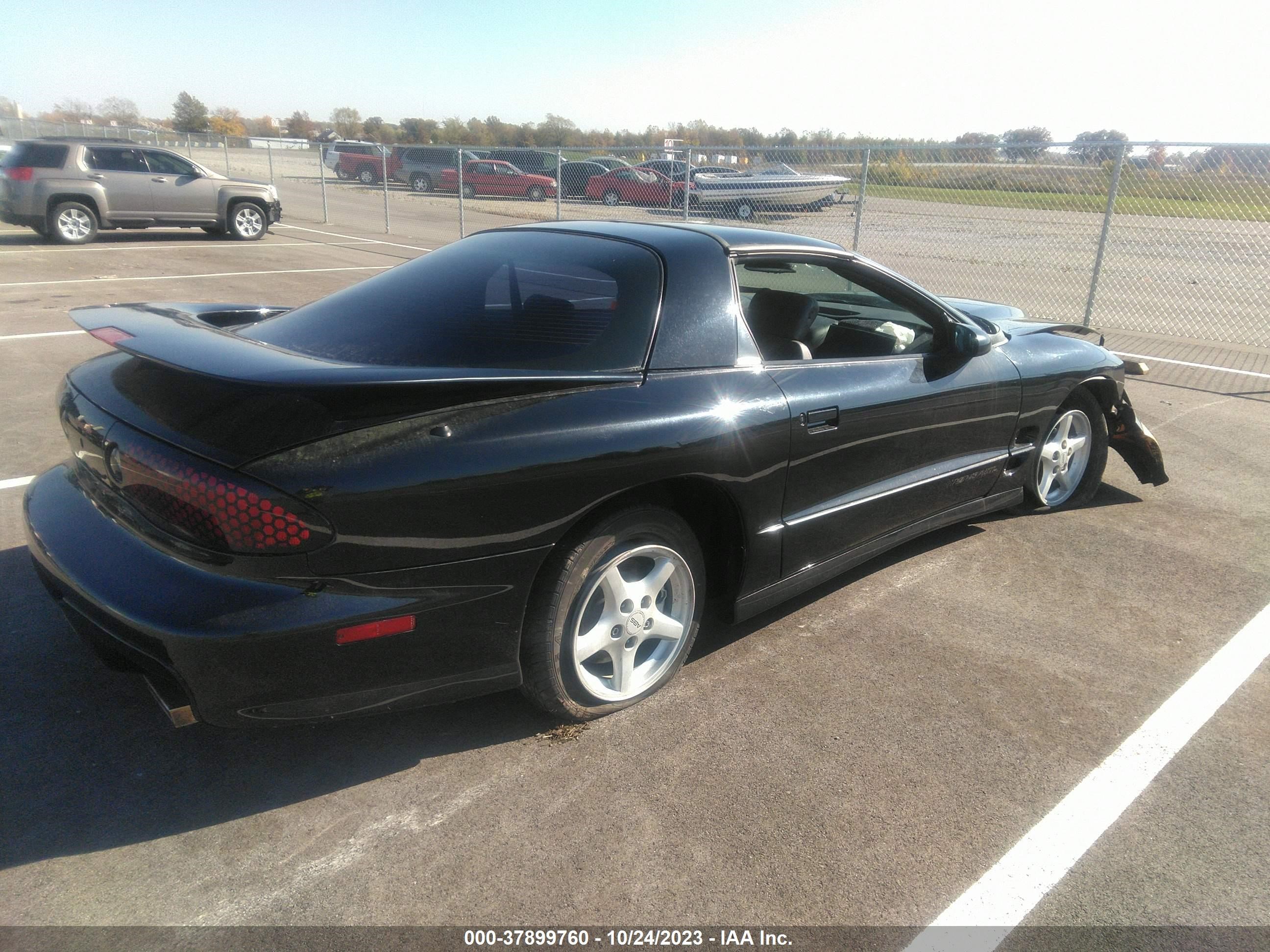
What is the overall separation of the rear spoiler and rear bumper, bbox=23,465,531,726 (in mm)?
489

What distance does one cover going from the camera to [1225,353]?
1004 centimetres

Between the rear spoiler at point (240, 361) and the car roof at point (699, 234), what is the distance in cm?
75

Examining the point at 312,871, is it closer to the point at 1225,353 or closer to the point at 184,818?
the point at 184,818

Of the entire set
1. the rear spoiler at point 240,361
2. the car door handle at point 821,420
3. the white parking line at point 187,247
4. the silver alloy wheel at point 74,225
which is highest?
the rear spoiler at point 240,361

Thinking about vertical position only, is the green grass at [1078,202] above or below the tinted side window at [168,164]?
above

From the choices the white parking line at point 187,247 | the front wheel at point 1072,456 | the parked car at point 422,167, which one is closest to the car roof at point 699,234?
the front wheel at point 1072,456

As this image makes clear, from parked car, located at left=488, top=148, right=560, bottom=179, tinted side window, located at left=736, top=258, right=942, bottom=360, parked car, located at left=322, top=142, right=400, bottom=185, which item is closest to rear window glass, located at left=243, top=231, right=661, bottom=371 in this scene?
tinted side window, located at left=736, top=258, right=942, bottom=360

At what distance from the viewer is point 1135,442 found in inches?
200

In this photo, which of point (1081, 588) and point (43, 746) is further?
point (1081, 588)

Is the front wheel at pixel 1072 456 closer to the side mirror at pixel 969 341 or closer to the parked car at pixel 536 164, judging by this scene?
the side mirror at pixel 969 341

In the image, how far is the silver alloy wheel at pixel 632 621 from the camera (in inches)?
113

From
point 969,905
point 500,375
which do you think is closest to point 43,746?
point 500,375

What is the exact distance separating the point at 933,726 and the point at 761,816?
79cm

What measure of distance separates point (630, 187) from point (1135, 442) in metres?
16.3
